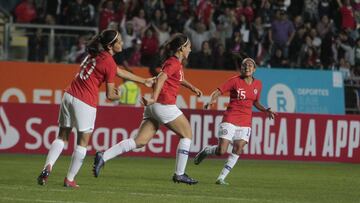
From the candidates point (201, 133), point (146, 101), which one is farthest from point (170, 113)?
point (201, 133)

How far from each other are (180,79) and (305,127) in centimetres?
960

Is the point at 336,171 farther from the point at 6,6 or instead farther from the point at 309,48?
the point at 6,6

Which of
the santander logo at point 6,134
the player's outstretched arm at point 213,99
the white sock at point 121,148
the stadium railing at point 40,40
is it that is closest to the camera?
the white sock at point 121,148

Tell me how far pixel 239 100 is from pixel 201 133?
7396 mm

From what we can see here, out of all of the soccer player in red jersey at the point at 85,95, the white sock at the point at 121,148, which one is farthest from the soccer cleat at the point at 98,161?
the soccer player in red jersey at the point at 85,95

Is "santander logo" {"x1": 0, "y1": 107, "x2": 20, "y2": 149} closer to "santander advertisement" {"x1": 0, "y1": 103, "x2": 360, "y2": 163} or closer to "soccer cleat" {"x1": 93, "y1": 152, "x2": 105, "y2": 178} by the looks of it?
"santander advertisement" {"x1": 0, "y1": 103, "x2": 360, "y2": 163}

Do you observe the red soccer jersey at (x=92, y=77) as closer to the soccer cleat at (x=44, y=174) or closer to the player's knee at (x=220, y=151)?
the soccer cleat at (x=44, y=174)

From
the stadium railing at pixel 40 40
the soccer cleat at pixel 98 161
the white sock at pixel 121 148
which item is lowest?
the soccer cleat at pixel 98 161

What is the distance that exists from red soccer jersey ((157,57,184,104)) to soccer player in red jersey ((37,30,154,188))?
4.45 ft

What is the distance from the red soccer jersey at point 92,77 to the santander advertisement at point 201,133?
928cm

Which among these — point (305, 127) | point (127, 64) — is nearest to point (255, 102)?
point (305, 127)

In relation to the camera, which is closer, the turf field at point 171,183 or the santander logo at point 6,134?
the turf field at point 171,183

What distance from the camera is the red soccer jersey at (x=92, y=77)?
13969mm

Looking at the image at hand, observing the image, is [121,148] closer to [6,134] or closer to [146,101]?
[146,101]
